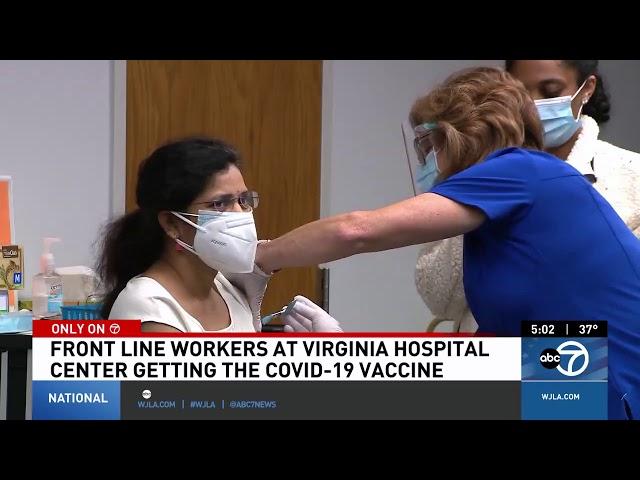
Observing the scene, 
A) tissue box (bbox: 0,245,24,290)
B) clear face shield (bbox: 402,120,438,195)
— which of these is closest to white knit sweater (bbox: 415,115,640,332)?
clear face shield (bbox: 402,120,438,195)

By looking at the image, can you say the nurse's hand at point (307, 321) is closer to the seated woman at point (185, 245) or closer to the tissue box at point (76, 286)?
the seated woman at point (185, 245)

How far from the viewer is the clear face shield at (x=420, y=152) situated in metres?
1.39

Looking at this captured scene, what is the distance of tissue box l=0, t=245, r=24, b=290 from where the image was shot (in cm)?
211

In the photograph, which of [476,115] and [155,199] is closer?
[476,115]

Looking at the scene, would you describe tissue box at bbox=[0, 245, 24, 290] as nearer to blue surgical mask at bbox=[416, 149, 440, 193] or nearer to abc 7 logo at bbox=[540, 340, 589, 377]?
blue surgical mask at bbox=[416, 149, 440, 193]

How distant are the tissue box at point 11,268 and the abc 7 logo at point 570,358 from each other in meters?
Result: 1.41

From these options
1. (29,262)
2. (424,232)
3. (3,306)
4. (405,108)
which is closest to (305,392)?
(424,232)

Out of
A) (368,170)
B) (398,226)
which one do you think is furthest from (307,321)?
(368,170)

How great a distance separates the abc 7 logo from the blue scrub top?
1.8 inches

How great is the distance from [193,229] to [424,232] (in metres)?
0.51

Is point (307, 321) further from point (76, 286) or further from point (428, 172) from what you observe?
point (76, 286)

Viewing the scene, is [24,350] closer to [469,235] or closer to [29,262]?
[29,262]

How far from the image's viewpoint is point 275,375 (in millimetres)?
1311

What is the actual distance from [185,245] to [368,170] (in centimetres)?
141
